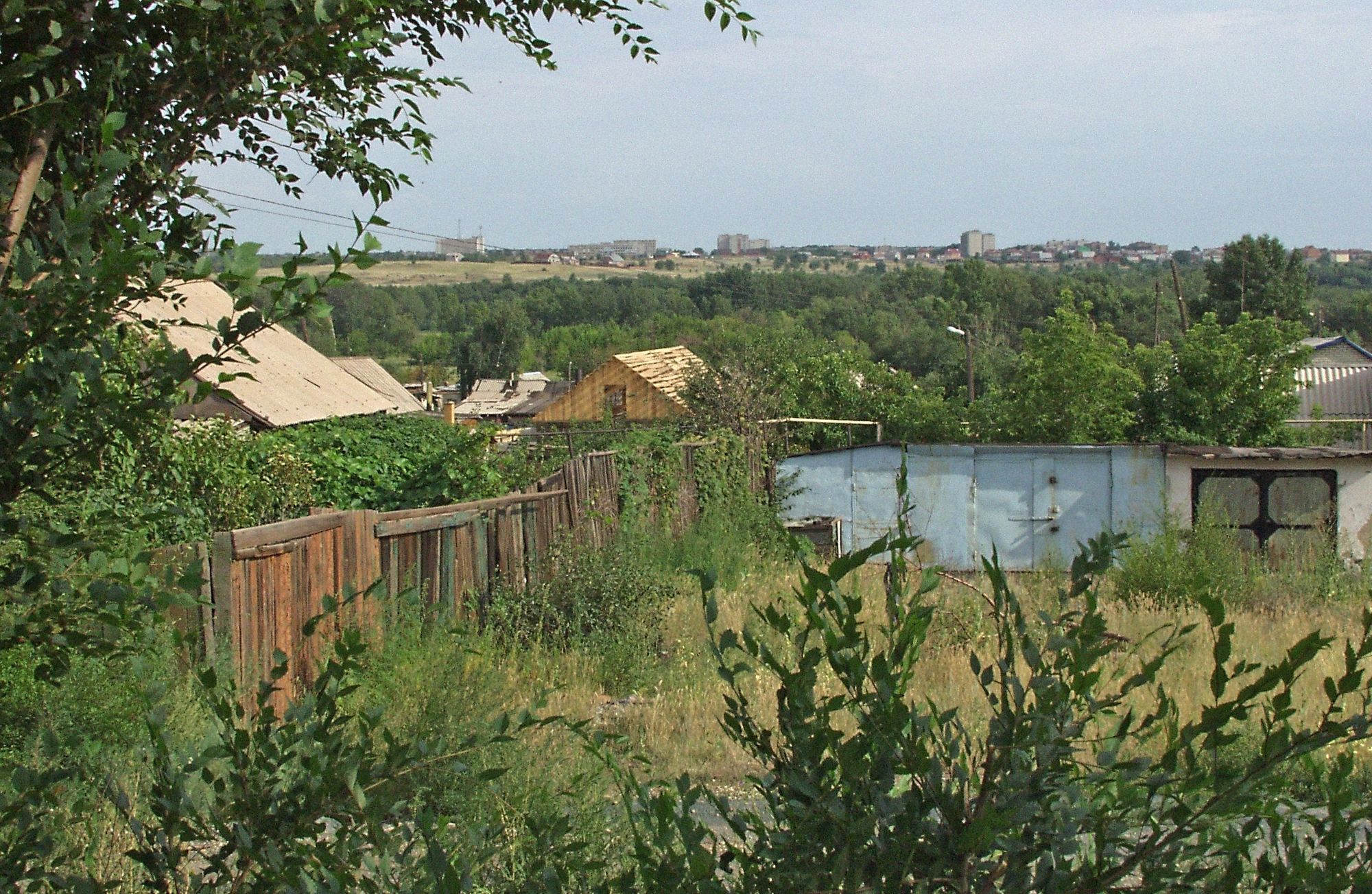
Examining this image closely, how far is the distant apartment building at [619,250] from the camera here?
12556 centimetres

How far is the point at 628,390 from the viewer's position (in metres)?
36.4

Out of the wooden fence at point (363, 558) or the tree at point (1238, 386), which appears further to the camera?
the tree at point (1238, 386)

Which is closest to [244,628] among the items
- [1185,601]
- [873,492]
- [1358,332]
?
[1185,601]

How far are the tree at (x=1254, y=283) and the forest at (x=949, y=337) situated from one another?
0.35ft

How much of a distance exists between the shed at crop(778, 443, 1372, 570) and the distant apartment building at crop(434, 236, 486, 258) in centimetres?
1518

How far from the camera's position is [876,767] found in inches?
75.8

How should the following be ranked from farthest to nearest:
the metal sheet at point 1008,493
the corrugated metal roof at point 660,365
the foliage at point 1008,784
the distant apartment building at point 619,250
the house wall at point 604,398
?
1. the distant apartment building at point 619,250
2. the house wall at point 604,398
3. the corrugated metal roof at point 660,365
4. the metal sheet at point 1008,493
5. the foliage at point 1008,784

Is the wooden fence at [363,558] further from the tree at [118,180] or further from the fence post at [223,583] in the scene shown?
the tree at [118,180]

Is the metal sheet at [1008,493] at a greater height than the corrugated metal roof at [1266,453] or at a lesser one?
lesser

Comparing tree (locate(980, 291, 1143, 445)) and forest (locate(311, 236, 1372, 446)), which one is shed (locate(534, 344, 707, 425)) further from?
tree (locate(980, 291, 1143, 445))

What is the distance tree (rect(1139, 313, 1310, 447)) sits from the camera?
17.5m

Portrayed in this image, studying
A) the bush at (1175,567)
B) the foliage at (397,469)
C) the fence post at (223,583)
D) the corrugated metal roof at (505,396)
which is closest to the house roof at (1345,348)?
the corrugated metal roof at (505,396)

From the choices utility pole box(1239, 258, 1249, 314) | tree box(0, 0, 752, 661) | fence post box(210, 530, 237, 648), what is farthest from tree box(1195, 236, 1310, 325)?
tree box(0, 0, 752, 661)

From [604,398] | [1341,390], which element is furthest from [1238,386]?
[1341,390]
